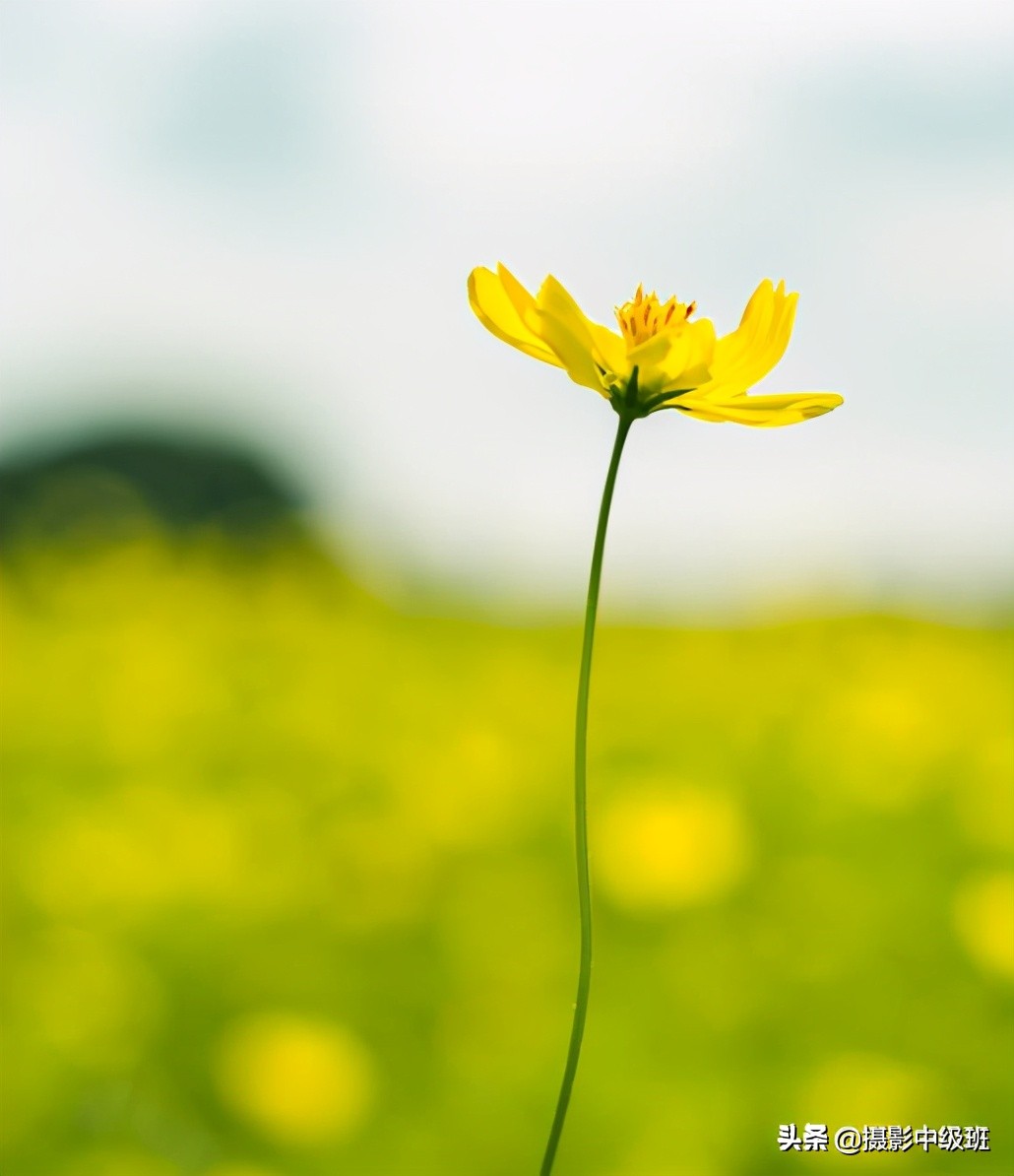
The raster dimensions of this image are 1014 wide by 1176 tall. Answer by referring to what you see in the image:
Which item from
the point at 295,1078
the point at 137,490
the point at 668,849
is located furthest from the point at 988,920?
the point at 137,490

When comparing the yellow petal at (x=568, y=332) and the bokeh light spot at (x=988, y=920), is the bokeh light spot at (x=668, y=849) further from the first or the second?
the yellow petal at (x=568, y=332)

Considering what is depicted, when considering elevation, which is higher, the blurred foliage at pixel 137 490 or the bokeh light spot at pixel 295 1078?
the blurred foliage at pixel 137 490

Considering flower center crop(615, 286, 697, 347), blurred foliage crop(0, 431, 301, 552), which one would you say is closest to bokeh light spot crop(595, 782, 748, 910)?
flower center crop(615, 286, 697, 347)

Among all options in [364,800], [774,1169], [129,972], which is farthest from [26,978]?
[774,1169]

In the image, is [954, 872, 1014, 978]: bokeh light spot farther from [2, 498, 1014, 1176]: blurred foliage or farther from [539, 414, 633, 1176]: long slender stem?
[539, 414, 633, 1176]: long slender stem

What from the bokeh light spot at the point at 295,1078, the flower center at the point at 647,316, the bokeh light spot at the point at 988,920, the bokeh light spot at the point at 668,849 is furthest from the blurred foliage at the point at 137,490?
the flower center at the point at 647,316

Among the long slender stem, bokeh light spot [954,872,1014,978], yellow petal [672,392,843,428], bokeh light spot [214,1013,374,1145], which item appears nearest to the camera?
the long slender stem
